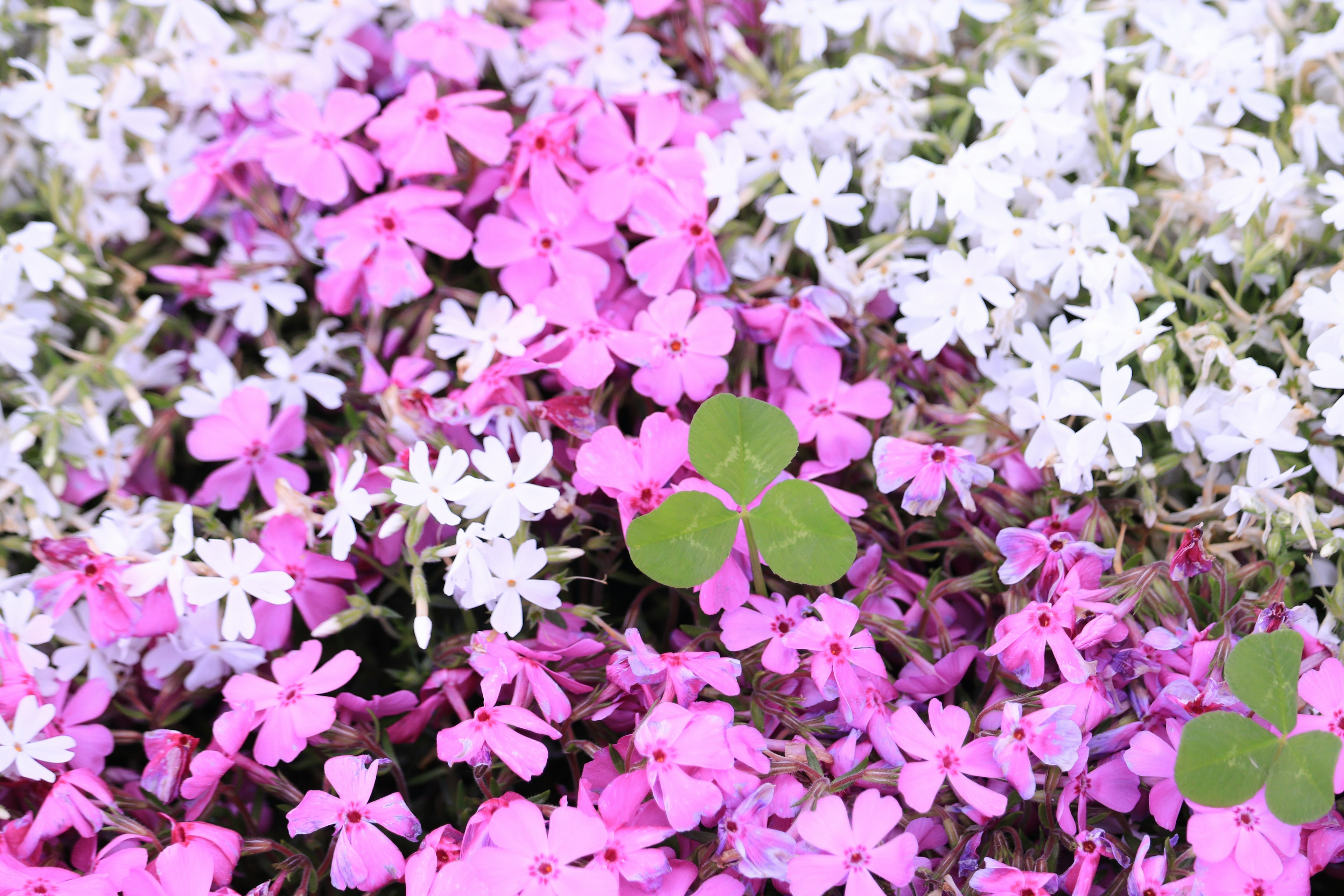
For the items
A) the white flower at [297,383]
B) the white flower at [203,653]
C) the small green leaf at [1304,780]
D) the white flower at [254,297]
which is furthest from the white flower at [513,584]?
the small green leaf at [1304,780]

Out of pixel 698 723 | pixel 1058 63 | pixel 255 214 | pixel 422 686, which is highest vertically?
pixel 1058 63

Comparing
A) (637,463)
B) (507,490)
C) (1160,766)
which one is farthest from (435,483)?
(1160,766)

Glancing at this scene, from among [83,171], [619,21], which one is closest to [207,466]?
[83,171]

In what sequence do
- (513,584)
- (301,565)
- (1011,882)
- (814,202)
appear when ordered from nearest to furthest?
(1011,882)
(513,584)
(301,565)
(814,202)

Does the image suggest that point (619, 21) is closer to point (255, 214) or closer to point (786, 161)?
point (786, 161)

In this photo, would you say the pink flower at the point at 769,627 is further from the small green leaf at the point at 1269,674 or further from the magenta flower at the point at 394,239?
the magenta flower at the point at 394,239

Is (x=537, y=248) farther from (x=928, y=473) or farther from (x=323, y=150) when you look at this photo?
(x=928, y=473)

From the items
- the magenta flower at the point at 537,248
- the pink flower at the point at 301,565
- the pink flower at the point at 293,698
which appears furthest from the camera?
the magenta flower at the point at 537,248
